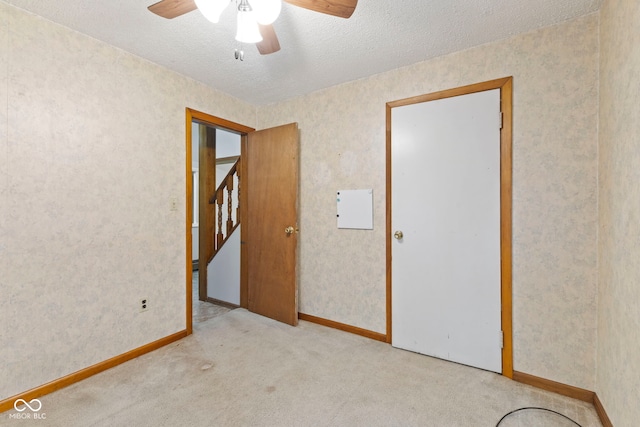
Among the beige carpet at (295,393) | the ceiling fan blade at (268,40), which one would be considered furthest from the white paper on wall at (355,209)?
the ceiling fan blade at (268,40)

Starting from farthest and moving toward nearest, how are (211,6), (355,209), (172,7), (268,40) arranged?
(355,209), (268,40), (172,7), (211,6)

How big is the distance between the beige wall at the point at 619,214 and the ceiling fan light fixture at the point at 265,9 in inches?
60.1

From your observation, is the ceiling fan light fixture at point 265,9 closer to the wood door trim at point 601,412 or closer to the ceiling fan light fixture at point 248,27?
the ceiling fan light fixture at point 248,27

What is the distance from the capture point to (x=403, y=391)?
6.36ft

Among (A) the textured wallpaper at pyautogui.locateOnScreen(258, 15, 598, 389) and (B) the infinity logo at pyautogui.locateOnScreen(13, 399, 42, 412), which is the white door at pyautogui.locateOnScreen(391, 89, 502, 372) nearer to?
(A) the textured wallpaper at pyautogui.locateOnScreen(258, 15, 598, 389)

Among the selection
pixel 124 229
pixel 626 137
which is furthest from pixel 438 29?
pixel 124 229

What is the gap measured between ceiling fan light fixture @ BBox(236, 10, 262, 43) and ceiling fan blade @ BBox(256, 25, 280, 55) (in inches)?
3.7

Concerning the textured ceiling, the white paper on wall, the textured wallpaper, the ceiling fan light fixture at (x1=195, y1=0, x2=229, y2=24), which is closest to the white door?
the textured wallpaper

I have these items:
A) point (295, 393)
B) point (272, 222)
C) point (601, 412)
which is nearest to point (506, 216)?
point (601, 412)

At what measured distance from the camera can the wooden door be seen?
3.03 meters

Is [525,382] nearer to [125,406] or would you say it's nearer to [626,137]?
[626,137]

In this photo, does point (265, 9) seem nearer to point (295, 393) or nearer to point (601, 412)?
point (295, 393)

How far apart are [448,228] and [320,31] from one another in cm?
165

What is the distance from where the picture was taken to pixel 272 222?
3.19 metres
